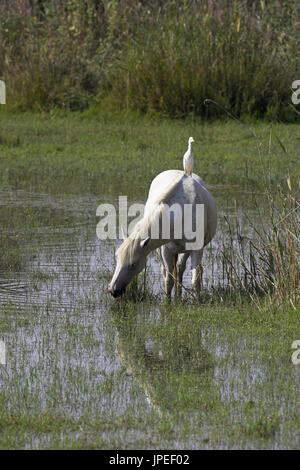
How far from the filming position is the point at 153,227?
7.70 meters

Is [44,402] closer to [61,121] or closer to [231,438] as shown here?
[231,438]

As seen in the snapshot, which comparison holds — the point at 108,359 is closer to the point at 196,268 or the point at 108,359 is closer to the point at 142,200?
the point at 196,268

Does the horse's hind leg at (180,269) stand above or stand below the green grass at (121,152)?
above

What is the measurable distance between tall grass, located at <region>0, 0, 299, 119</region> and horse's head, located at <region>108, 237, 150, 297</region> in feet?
25.7

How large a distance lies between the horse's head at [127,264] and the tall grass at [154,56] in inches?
309

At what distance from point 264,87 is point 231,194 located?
4318mm

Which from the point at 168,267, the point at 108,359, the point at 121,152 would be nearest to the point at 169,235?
the point at 168,267

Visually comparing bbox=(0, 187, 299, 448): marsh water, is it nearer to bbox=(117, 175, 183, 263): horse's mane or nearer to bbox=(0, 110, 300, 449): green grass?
bbox=(0, 110, 300, 449): green grass

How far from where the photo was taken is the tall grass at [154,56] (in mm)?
16203

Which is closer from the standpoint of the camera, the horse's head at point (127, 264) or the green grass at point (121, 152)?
the horse's head at point (127, 264)

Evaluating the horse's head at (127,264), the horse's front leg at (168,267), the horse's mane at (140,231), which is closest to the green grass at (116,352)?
the horse's front leg at (168,267)

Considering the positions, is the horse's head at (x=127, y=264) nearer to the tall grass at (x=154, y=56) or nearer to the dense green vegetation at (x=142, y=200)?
the dense green vegetation at (x=142, y=200)

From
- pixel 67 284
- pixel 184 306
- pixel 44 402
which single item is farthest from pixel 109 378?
pixel 67 284

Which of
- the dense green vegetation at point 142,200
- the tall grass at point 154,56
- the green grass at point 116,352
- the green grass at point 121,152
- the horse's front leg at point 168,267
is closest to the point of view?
the green grass at point 116,352
